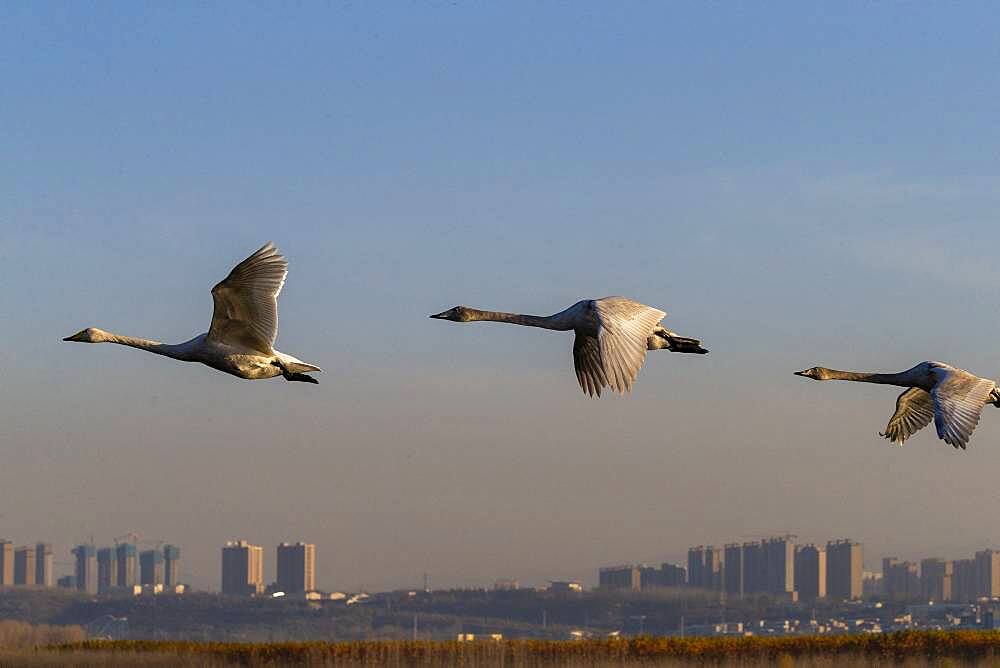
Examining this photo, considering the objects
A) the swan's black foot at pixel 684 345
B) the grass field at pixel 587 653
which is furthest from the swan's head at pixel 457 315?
the grass field at pixel 587 653

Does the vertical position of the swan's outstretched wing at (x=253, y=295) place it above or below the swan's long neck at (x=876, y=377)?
above

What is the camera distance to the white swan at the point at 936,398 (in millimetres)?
26500

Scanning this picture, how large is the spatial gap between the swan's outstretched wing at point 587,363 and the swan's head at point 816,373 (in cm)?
519

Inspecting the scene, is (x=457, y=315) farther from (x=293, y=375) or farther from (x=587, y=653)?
(x=587, y=653)

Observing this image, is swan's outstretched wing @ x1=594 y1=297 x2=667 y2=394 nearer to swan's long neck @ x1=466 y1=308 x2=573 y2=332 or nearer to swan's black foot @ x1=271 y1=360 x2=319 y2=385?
swan's long neck @ x1=466 y1=308 x2=573 y2=332

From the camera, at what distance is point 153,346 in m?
30.7

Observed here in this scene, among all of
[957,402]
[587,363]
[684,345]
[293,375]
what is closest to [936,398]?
[957,402]

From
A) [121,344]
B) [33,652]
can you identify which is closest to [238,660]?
[33,652]

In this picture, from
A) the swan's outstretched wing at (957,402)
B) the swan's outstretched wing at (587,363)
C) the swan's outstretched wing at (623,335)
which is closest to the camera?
the swan's outstretched wing at (623,335)

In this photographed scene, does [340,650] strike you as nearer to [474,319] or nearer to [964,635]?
[964,635]

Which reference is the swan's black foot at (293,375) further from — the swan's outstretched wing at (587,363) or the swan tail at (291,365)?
the swan's outstretched wing at (587,363)

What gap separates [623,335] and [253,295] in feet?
22.6

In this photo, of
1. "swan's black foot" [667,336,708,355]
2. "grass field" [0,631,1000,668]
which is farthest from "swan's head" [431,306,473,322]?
"grass field" [0,631,1000,668]

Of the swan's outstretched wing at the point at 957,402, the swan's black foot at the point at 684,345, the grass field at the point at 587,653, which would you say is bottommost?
the grass field at the point at 587,653
